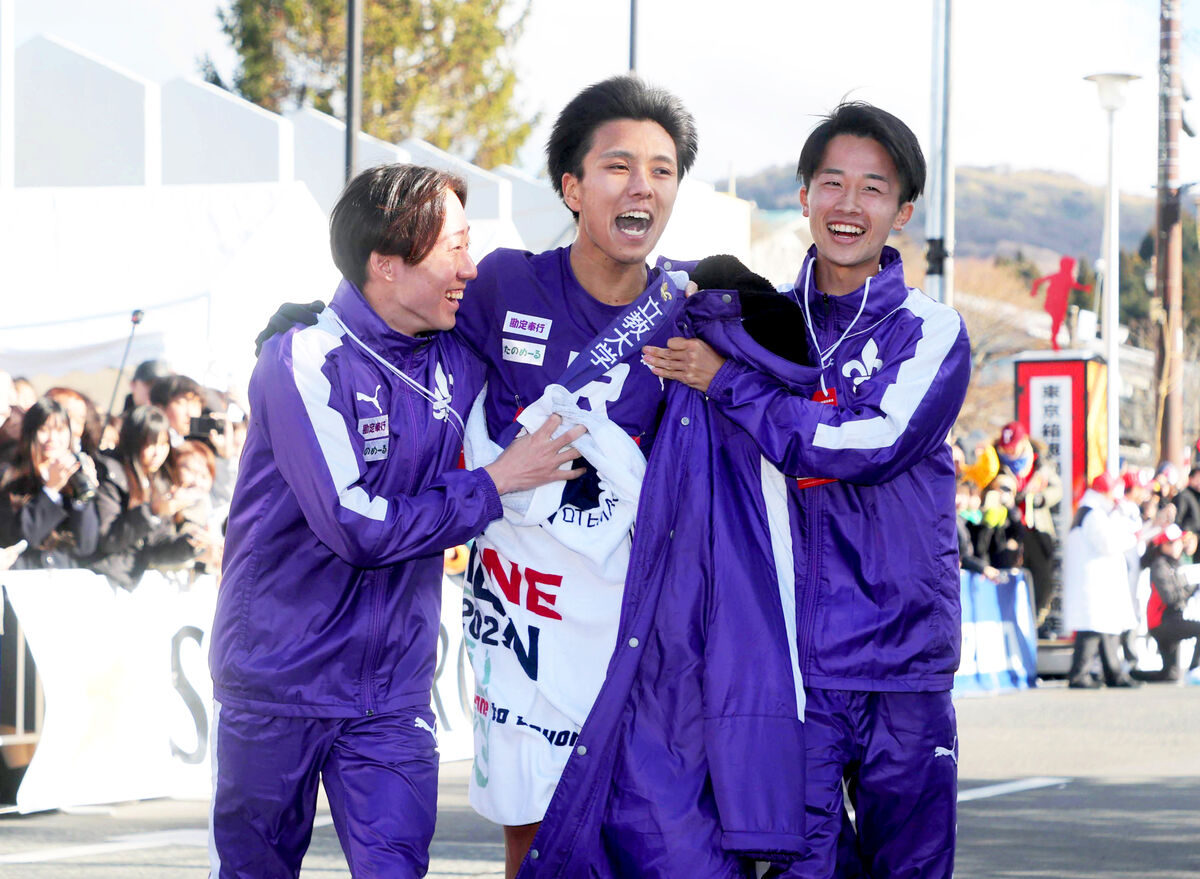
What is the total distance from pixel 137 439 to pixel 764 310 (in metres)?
5.68

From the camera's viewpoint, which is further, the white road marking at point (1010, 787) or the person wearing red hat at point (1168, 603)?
the person wearing red hat at point (1168, 603)

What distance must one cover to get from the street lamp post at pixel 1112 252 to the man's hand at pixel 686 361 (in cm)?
1632

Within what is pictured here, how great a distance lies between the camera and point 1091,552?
14875mm

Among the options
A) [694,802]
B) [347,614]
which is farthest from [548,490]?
[694,802]

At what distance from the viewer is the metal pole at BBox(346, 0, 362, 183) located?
1484 cm

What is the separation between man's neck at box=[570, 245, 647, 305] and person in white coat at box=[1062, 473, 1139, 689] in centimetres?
1150

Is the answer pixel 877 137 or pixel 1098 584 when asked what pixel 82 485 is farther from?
pixel 1098 584

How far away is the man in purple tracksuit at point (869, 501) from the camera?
12.5 feet

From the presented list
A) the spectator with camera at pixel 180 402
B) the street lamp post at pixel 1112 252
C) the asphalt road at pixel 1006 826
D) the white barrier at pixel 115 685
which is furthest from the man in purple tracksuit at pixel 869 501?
the street lamp post at pixel 1112 252

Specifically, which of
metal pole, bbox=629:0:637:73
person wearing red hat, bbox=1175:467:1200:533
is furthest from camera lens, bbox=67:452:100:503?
metal pole, bbox=629:0:637:73

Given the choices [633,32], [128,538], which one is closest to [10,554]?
[128,538]

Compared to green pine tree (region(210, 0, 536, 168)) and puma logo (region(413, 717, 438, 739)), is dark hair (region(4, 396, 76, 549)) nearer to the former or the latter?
puma logo (region(413, 717, 438, 739))

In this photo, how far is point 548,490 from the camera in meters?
3.80

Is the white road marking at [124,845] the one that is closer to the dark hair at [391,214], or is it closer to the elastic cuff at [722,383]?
the dark hair at [391,214]
